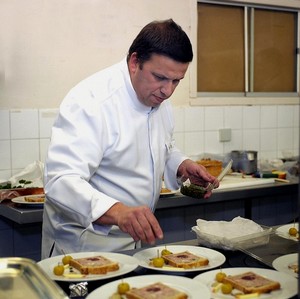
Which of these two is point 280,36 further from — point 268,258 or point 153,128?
point 268,258

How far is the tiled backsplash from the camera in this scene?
321 cm

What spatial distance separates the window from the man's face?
2.06m

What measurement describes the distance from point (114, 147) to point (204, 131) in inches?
82.5

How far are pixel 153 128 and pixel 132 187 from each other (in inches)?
10.7

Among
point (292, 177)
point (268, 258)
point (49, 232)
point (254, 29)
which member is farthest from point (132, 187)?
point (254, 29)

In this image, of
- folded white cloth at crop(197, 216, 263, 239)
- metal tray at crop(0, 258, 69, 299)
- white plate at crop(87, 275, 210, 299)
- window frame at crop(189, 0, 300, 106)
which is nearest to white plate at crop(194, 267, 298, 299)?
white plate at crop(87, 275, 210, 299)

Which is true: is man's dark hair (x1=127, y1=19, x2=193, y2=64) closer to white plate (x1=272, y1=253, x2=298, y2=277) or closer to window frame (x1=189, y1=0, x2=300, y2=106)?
white plate (x1=272, y1=253, x2=298, y2=277)

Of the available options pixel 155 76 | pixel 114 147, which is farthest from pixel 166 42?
pixel 114 147

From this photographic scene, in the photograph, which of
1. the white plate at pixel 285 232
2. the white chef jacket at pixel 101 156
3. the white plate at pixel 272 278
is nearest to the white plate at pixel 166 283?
the white plate at pixel 272 278

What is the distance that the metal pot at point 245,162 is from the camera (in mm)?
3859

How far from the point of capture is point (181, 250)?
1.69m

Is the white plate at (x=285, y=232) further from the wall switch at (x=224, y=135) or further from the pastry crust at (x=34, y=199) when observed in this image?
the wall switch at (x=224, y=135)

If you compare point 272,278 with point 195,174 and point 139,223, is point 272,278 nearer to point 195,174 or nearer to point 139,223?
point 139,223

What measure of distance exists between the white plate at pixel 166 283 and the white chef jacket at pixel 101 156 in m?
0.39
